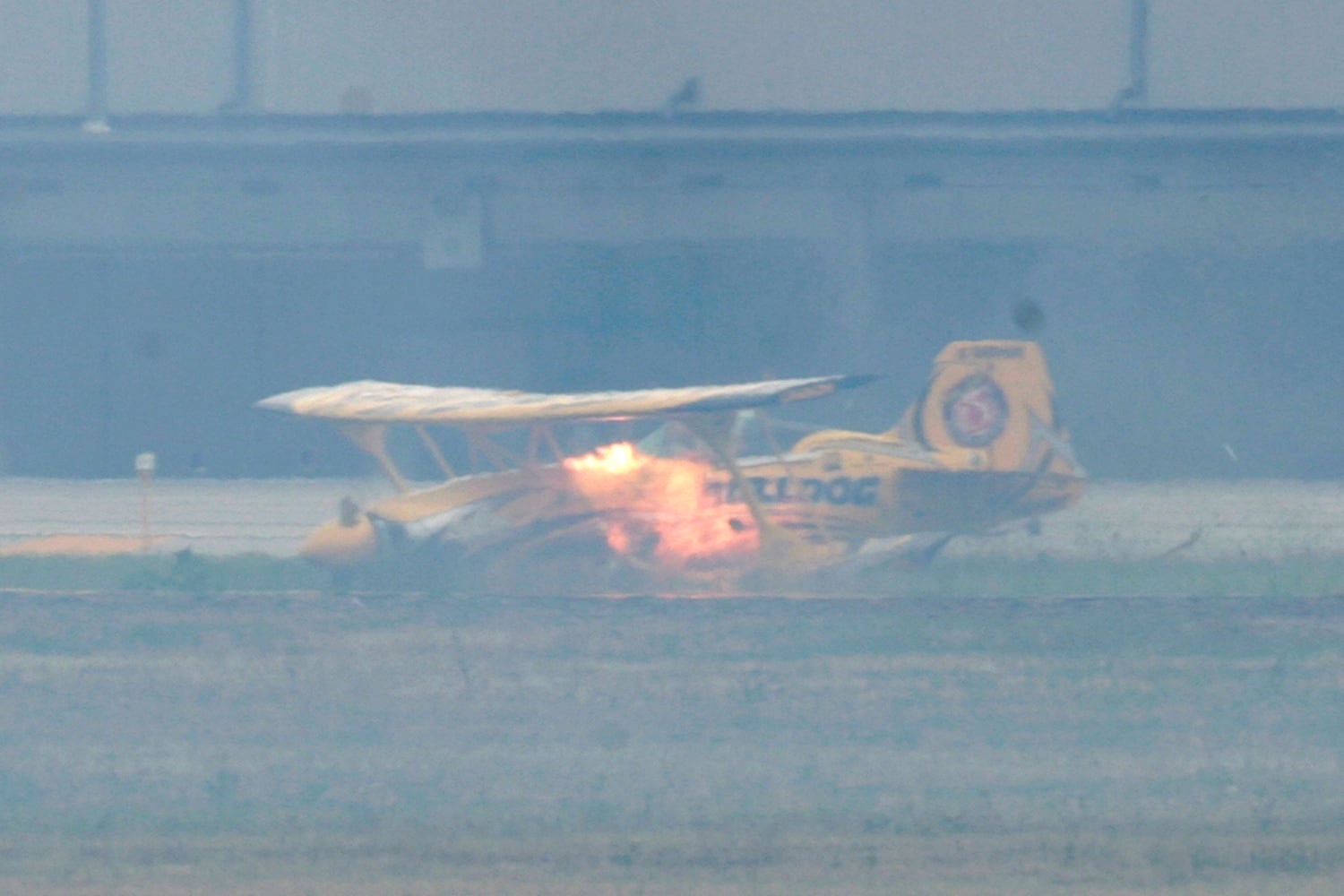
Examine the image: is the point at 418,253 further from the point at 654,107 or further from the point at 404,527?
the point at 404,527

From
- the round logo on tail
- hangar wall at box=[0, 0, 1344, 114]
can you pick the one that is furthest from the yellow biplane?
hangar wall at box=[0, 0, 1344, 114]

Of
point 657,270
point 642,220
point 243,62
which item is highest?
point 243,62

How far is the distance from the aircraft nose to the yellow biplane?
13 millimetres

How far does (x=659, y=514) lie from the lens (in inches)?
502

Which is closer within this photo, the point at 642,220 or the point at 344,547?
the point at 344,547

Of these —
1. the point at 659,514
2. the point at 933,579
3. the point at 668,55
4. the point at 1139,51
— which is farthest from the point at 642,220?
the point at 933,579

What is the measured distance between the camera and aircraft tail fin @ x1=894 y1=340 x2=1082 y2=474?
13.5 metres

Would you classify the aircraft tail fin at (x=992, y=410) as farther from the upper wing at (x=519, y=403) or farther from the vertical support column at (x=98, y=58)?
the vertical support column at (x=98, y=58)

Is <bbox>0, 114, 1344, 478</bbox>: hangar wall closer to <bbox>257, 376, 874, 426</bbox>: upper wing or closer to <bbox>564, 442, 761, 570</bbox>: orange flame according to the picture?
<bbox>257, 376, 874, 426</bbox>: upper wing

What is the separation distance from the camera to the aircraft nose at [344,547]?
12492mm

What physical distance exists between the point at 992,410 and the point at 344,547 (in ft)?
17.7

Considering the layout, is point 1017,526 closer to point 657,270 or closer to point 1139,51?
point 657,270

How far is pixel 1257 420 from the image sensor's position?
25.4 meters

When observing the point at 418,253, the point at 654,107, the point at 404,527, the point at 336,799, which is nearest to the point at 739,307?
the point at 654,107
